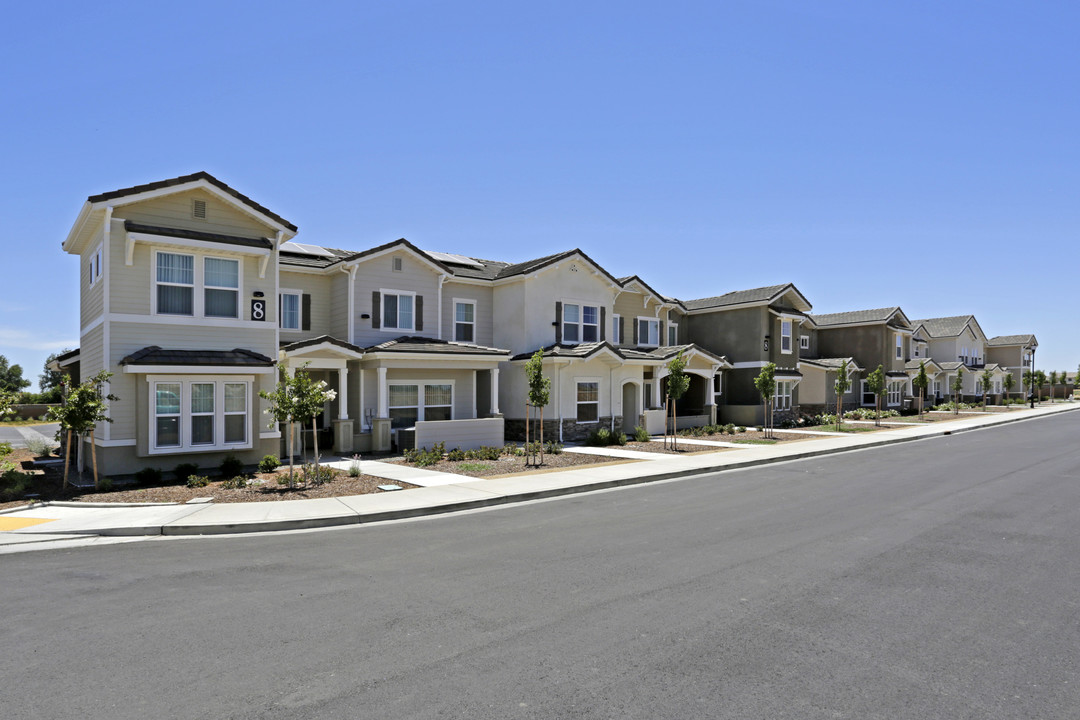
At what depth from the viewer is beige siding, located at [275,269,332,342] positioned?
76.4ft

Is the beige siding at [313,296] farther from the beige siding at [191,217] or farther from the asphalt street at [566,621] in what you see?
the asphalt street at [566,621]

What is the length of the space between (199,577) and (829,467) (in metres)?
16.9

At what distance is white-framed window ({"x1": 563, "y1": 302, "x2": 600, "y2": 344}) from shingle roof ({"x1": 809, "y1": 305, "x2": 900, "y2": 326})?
23.4 m

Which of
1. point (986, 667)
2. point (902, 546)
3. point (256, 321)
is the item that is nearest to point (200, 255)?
point (256, 321)

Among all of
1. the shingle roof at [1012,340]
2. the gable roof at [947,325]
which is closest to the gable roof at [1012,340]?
the shingle roof at [1012,340]

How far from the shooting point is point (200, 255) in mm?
17297

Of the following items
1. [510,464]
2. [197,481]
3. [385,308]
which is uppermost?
[385,308]

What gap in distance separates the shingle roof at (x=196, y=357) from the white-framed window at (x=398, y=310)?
265 inches

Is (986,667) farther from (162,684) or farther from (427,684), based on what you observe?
(162,684)

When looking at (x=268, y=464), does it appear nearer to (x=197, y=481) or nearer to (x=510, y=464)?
(x=197, y=481)

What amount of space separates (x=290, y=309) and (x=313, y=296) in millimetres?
970

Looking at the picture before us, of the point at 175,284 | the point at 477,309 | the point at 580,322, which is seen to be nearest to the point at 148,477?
the point at 175,284

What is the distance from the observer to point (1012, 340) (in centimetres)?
7444

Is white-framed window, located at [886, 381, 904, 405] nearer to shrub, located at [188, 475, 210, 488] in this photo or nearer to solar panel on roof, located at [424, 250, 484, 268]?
solar panel on roof, located at [424, 250, 484, 268]
